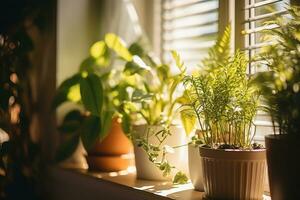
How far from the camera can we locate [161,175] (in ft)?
4.45

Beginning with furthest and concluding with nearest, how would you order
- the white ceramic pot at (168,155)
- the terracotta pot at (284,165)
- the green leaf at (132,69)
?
the green leaf at (132,69) < the white ceramic pot at (168,155) < the terracotta pot at (284,165)

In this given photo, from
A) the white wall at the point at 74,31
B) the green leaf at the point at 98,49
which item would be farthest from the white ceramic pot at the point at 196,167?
the white wall at the point at 74,31

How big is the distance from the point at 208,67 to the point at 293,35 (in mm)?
314

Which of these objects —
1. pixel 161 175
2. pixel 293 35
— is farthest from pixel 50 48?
pixel 293 35

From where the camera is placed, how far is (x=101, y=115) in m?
1.46

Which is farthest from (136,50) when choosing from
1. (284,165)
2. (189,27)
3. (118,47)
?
(284,165)

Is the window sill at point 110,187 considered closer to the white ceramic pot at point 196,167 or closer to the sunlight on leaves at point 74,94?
the white ceramic pot at point 196,167

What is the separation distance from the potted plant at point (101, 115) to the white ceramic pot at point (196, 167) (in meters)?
0.37

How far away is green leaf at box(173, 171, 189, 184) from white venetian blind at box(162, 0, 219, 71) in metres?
0.46

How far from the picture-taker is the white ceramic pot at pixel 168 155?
1.33 metres

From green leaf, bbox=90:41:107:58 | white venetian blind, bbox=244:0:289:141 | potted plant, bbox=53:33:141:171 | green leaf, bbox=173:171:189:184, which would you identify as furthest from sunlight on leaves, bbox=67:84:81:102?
white venetian blind, bbox=244:0:289:141

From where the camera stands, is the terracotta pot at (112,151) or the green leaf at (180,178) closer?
the green leaf at (180,178)

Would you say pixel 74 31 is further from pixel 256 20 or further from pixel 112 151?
pixel 256 20

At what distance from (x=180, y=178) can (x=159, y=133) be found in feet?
0.51
